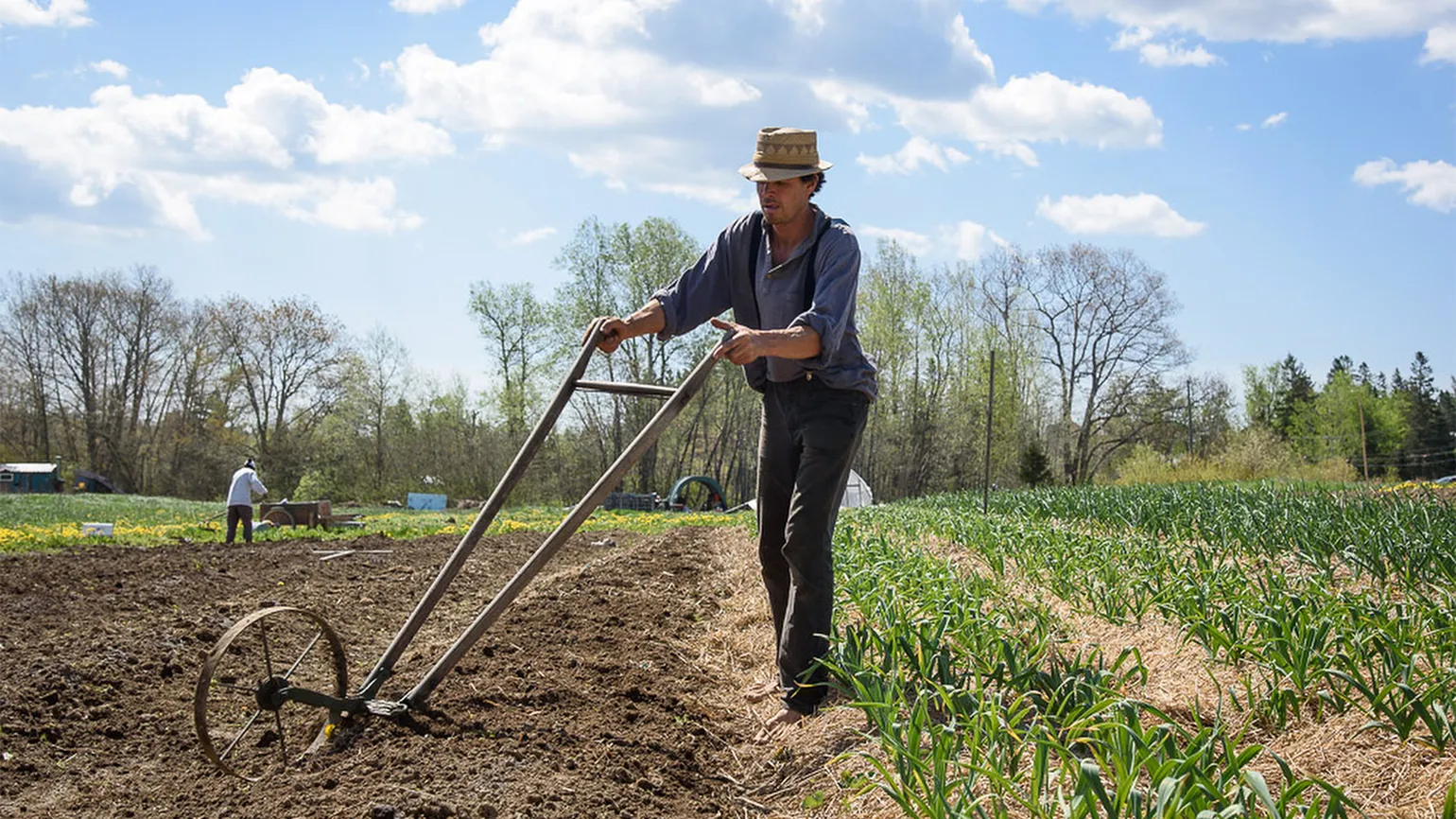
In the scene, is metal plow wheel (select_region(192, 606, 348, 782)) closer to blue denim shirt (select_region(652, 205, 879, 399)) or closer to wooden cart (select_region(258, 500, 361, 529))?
blue denim shirt (select_region(652, 205, 879, 399))

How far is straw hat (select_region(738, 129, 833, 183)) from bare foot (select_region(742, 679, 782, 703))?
2138 mm

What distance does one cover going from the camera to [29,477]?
134ft

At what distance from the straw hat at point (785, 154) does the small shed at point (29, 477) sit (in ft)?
146

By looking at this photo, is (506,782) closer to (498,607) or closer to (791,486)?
(498,607)

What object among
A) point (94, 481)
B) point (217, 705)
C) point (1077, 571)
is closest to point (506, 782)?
point (217, 705)

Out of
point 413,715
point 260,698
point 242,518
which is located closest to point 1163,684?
point 413,715

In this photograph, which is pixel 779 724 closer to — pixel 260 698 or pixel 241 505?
pixel 260 698

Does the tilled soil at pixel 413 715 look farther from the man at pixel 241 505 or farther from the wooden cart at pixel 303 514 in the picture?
the wooden cart at pixel 303 514

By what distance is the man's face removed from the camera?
420cm

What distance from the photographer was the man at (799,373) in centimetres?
415

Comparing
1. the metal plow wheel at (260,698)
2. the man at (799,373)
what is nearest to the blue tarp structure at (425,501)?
the metal plow wheel at (260,698)

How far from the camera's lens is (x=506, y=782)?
3.33 metres

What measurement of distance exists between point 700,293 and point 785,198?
65cm

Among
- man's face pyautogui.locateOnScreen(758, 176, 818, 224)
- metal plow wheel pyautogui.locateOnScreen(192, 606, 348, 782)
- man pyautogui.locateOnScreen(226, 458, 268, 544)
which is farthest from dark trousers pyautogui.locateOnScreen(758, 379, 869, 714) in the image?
man pyautogui.locateOnScreen(226, 458, 268, 544)
